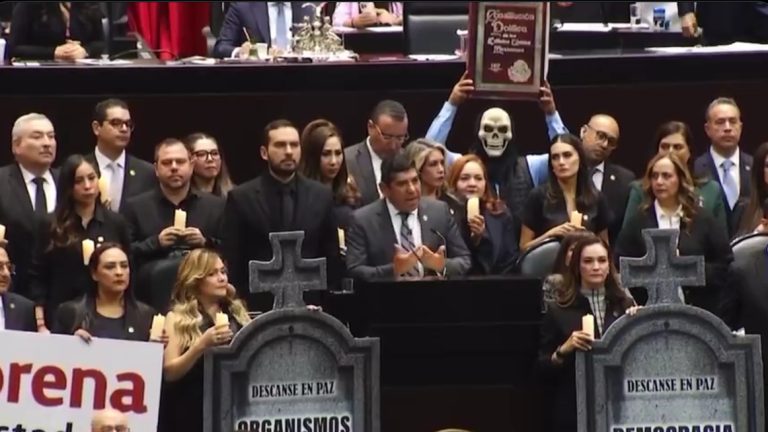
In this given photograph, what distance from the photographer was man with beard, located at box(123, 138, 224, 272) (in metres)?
15.3

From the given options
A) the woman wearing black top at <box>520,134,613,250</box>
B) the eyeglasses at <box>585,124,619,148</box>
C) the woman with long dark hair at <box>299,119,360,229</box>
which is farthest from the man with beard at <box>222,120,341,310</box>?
the eyeglasses at <box>585,124,619,148</box>

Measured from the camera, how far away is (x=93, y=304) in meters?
13.8

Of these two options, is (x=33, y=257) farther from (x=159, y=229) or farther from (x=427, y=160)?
(x=427, y=160)

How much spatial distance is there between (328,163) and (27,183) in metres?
1.99

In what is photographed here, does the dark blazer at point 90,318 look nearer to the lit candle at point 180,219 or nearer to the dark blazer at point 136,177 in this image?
the lit candle at point 180,219

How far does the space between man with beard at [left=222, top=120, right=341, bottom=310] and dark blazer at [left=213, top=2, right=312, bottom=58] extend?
552 centimetres

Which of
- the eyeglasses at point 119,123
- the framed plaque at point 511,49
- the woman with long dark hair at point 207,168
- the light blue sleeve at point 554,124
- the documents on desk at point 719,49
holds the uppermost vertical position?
the documents on desk at point 719,49

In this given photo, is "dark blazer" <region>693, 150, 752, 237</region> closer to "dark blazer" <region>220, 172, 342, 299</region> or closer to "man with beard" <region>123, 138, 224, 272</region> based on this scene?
"dark blazer" <region>220, 172, 342, 299</region>

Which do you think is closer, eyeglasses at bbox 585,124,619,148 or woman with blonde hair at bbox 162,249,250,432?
woman with blonde hair at bbox 162,249,250,432

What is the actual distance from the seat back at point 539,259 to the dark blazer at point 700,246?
583 mm

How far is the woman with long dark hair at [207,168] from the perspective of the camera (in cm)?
1619

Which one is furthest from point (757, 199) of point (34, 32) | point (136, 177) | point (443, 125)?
point (34, 32)

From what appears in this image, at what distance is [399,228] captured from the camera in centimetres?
1502

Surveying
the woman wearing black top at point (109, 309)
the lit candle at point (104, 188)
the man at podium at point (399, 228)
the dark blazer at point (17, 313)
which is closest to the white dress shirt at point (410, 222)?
the man at podium at point (399, 228)
